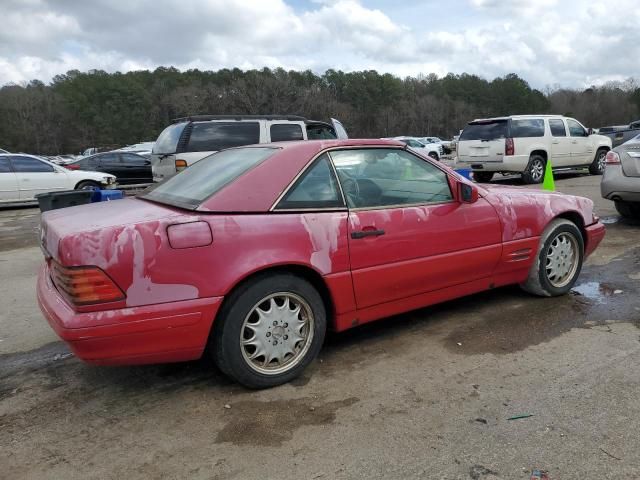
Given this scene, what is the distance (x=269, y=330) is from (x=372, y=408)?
2.41 feet

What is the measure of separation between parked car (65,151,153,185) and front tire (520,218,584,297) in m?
15.7

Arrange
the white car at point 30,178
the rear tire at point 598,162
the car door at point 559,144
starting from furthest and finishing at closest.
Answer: the rear tire at point 598,162 < the car door at point 559,144 < the white car at point 30,178

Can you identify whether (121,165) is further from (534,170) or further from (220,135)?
(534,170)

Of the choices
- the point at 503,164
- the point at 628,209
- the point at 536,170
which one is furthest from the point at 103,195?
the point at 536,170

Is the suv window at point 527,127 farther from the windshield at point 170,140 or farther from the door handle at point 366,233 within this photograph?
the door handle at point 366,233

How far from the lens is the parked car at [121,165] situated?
1742cm

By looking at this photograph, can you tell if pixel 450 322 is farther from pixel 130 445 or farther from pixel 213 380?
pixel 130 445

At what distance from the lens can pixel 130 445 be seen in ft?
8.25

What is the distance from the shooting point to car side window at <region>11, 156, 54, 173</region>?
13.1 metres

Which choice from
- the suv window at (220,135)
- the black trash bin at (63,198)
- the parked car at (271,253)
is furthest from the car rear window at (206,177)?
the suv window at (220,135)

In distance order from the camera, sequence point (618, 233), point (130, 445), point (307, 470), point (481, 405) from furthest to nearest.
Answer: point (618, 233)
point (481, 405)
point (130, 445)
point (307, 470)

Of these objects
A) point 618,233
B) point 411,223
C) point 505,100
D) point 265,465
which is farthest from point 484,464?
point 505,100

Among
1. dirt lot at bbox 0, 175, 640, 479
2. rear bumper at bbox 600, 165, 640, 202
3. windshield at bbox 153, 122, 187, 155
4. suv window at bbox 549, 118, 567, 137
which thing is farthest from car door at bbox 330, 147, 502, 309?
suv window at bbox 549, 118, 567, 137

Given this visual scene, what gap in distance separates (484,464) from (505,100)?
107925 mm
